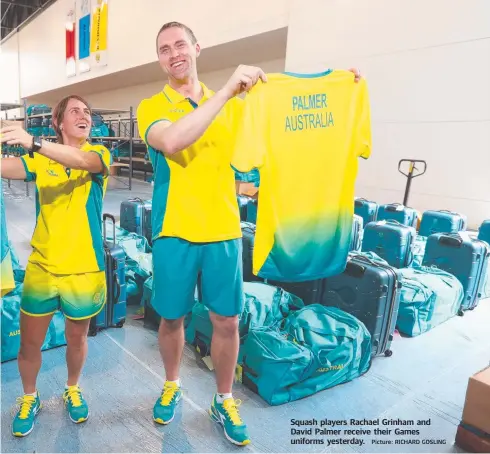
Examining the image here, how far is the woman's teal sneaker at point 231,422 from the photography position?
1.78 metres

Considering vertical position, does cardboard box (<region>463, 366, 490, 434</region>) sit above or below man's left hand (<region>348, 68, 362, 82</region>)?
below

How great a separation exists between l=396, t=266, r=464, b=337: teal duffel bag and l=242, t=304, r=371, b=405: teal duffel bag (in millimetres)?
790

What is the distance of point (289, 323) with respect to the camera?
242 centimetres

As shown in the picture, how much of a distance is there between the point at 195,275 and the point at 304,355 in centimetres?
86

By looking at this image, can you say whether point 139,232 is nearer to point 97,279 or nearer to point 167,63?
point 97,279

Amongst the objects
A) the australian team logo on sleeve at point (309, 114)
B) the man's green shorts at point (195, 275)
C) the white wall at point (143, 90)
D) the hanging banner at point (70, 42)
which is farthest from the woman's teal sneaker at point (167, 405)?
the hanging banner at point (70, 42)

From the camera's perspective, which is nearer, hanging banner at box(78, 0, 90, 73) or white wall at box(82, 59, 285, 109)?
white wall at box(82, 59, 285, 109)

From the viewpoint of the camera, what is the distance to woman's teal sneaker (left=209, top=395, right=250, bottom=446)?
178 centimetres

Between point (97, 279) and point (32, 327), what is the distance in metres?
0.34

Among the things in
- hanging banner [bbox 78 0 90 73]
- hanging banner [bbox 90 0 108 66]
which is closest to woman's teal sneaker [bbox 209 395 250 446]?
hanging banner [bbox 90 0 108 66]

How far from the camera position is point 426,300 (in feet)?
10.1

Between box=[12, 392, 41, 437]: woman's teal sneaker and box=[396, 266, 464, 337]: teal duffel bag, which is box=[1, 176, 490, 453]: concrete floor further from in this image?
box=[396, 266, 464, 337]: teal duffel bag

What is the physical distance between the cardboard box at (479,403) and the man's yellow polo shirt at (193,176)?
4.54 feet

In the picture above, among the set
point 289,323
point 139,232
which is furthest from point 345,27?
point 289,323
